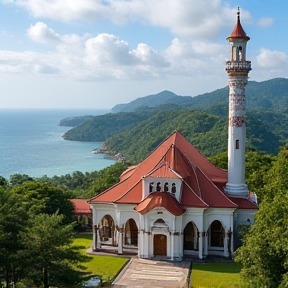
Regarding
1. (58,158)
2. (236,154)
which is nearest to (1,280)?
(236,154)

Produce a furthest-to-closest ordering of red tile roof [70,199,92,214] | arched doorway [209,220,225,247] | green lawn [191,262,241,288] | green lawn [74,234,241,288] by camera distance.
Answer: red tile roof [70,199,92,214], arched doorway [209,220,225,247], green lawn [74,234,241,288], green lawn [191,262,241,288]

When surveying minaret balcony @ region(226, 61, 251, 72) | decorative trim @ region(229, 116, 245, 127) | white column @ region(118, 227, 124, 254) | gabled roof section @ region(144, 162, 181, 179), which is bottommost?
white column @ region(118, 227, 124, 254)

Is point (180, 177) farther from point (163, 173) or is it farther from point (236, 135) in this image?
point (236, 135)

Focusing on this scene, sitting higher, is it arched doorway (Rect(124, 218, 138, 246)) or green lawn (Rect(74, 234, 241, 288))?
arched doorway (Rect(124, 218, 138, 246))

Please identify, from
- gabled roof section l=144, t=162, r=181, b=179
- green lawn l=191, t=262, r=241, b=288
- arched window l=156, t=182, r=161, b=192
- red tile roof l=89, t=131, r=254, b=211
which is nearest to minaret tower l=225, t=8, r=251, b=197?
red tile roof l=89, t=131, r=254, b=211

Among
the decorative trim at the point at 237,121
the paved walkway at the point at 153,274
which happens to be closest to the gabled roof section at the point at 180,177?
the paved walkway at the point at 153,274

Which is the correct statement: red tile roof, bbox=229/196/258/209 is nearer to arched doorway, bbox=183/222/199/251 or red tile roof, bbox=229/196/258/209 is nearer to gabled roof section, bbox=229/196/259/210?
gabled roof section, bbox=229/196/259/210

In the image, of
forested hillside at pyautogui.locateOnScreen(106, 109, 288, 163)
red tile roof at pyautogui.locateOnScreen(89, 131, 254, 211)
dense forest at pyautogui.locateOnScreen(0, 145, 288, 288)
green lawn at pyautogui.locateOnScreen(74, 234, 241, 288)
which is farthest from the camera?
forested hillside at pyautogui.locateOnScreen(106, 109, 288, 163)

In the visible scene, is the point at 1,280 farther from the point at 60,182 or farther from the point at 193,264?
the point at 60,182

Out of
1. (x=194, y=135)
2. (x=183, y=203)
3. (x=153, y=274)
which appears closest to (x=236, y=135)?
(x=183, y=203)

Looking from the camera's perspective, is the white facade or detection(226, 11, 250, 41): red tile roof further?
detection(226, 11, 250, 41): red tile roof
